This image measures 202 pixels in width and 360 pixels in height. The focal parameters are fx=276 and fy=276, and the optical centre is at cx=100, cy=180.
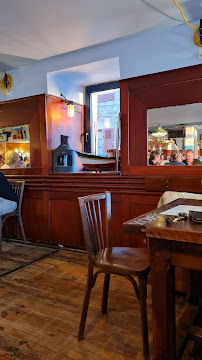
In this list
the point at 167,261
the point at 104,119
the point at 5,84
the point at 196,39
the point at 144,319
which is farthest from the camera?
the point at 104,119

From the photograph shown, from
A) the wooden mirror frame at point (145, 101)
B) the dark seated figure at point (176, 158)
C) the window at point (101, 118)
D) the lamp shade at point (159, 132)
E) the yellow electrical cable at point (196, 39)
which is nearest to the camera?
the yellow electrical cable at point (196, 39)

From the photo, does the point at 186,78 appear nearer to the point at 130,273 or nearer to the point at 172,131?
the point at 172,131

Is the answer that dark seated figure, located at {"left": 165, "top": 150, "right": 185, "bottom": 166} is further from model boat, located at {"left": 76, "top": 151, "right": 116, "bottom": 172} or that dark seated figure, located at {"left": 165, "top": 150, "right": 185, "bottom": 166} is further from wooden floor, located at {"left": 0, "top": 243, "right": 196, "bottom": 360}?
wooden floor, located at {"left": 0, "top": 243, "right": 196, "bottom": 360}

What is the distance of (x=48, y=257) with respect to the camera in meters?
3.69

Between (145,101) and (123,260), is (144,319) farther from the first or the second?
(145,101)

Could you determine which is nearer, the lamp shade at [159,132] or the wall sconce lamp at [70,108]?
the lamp shade at [159,132]

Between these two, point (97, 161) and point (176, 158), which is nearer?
point (176, 158)

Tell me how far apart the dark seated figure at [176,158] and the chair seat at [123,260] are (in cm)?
140

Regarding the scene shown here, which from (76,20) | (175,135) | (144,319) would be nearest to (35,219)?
(175,135)

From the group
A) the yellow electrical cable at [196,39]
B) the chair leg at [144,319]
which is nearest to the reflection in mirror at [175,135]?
the yellow electrical cable at [196,39]

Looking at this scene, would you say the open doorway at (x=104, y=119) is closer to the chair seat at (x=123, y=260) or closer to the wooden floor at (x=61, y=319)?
the wooden floor at (x=61, y=319)

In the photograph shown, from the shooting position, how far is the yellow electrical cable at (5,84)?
4449mm

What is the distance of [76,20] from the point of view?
2949mm

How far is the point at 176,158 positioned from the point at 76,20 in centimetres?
187
